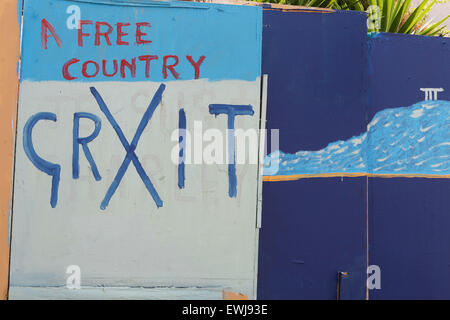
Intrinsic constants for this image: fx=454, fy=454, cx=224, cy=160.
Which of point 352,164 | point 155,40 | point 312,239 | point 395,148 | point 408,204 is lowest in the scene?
point 312,239

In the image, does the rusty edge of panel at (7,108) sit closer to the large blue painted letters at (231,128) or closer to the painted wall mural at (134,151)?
the painted wall mural at (134,151)

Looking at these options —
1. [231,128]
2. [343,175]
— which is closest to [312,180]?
[343,175]

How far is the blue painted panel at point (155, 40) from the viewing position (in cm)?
291

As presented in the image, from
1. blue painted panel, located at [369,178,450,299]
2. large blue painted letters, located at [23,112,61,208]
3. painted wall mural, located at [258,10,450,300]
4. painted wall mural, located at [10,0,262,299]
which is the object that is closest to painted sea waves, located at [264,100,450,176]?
painted wall mural, located at [258,10,450,300]

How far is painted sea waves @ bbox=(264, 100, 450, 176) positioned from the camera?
3133mm

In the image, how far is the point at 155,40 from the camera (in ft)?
9.79

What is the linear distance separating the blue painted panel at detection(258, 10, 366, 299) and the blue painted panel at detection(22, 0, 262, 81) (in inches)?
7.3

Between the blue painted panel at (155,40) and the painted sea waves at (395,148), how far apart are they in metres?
0.76

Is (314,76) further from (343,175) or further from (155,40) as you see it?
(155,40)

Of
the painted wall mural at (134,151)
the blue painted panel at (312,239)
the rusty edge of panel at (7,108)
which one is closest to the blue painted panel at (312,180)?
the blue painted panel at (312,239)

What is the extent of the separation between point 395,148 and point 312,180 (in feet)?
2.28

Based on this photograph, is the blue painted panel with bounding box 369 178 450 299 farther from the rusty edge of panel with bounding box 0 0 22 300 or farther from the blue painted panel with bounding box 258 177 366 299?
the rusty edge of panel with bounding box 0 0 22 300
